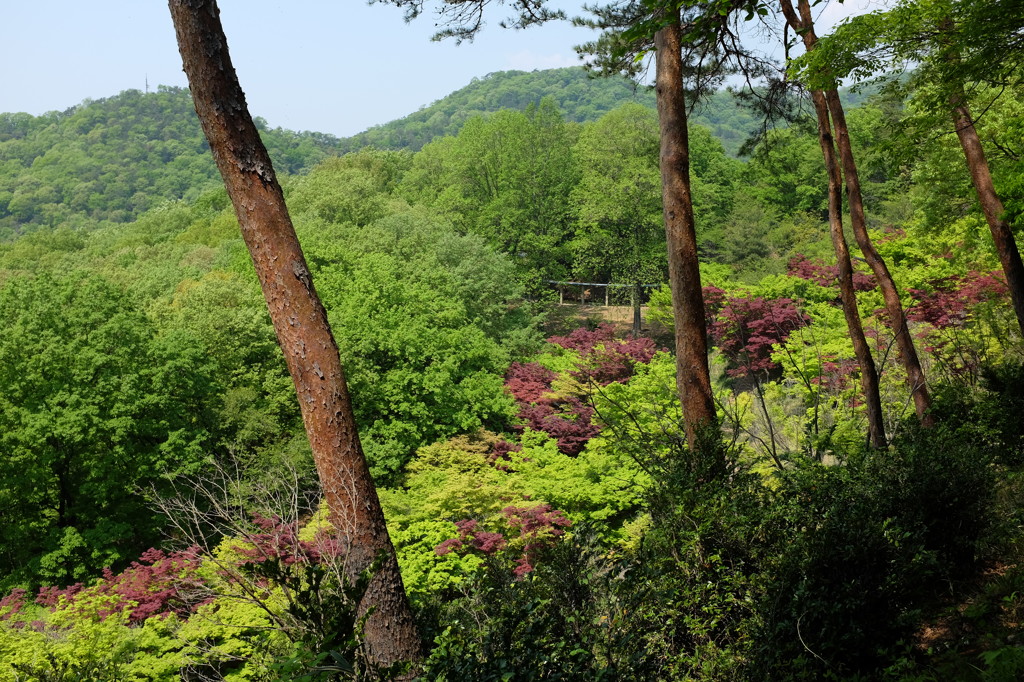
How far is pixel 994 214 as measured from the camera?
884 cm

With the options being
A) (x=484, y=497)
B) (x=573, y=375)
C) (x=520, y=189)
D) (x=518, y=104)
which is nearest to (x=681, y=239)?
(x=484, y=497)

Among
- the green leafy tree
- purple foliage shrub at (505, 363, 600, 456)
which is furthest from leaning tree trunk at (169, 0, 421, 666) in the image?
the green leafy tree

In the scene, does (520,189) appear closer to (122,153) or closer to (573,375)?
(573,375)

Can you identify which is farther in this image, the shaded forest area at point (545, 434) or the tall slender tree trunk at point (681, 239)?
the tall slender tree trunk at point (681, 239)

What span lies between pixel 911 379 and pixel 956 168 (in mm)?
4950

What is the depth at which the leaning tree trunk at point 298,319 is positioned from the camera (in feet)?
13.0

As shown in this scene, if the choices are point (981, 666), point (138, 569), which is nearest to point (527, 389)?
point (138, 569)

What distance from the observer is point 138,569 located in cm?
1077

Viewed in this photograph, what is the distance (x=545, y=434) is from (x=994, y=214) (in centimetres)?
1061

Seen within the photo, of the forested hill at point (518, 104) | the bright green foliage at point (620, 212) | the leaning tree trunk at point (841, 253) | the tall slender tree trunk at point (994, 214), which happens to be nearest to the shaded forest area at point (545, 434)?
the bright green foliage at point (620, 212)

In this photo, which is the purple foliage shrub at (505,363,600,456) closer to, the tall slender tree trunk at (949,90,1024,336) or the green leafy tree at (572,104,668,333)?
the tall slender tree trunk at (949,90,1024,336)

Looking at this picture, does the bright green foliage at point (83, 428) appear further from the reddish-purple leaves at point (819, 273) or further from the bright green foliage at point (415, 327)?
the reddish-purple leaves at point (819, 273)

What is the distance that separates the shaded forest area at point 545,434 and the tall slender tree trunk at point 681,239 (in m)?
0.38

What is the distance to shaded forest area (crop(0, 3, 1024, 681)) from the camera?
12.0ft
